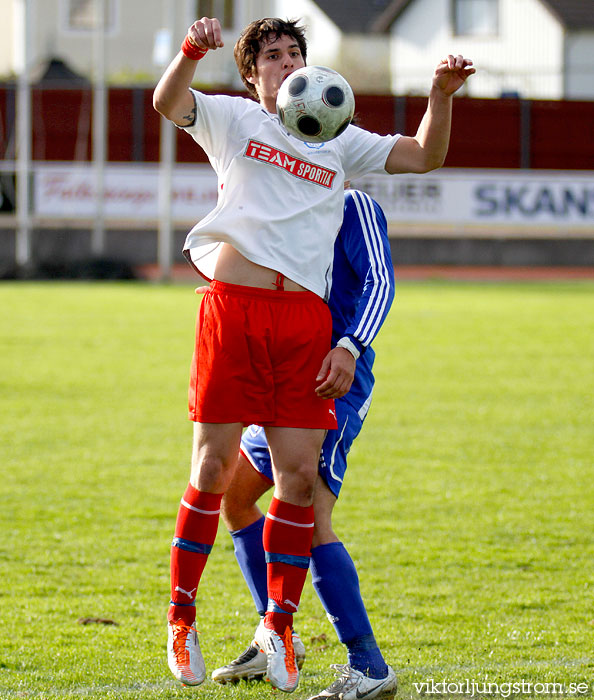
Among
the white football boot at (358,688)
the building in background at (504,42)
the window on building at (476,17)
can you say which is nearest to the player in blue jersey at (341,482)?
the white football boot at (358,688)

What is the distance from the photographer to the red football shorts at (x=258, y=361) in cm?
329

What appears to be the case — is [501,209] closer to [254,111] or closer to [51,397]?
[51,397]

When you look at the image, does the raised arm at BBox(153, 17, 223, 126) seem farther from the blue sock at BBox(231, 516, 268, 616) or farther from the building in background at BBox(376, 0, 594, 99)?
the building in background at BBox(376, 0, 594, 99)

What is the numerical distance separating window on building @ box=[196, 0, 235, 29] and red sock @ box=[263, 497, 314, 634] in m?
31.8

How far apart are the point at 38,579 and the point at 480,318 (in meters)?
11.8

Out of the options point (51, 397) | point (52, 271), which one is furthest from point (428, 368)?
point (52, 271)

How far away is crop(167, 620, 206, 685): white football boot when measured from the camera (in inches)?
127

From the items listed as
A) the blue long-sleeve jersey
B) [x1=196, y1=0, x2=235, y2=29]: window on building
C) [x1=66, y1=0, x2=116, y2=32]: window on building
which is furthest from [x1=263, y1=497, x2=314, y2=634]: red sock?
[x1=66, y1=0, x2=116, y2=32]: window on building

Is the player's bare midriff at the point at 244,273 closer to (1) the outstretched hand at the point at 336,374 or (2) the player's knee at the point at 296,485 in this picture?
(1) the outstretched hand at the point at 336,374

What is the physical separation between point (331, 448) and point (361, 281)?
52 cm

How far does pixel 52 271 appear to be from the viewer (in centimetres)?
2277

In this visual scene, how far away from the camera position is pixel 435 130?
3508 millimetres

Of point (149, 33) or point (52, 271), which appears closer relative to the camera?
point (52, 271)

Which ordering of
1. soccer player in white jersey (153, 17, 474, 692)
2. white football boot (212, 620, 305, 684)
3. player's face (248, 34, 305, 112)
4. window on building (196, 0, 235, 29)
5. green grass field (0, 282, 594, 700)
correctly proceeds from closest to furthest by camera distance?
soccer player in white jersey (153, 17, 474, 692)
player's face (248, 34, 305, 112)
white football boot (212, 620, 305, 684)
green grass field (0, 282, 594, 700)
window on building (196, 0, 235, 29)
